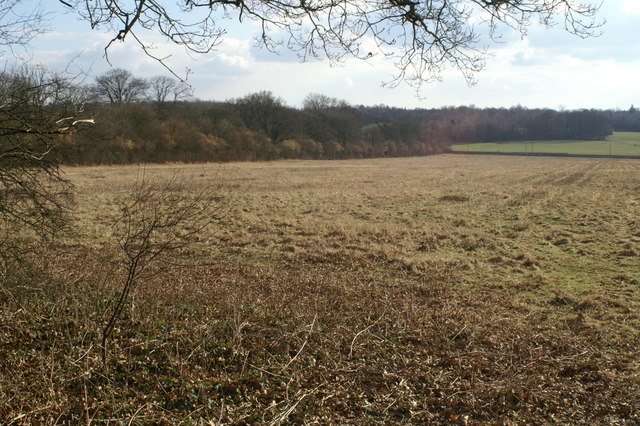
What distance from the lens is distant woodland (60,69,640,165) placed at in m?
43.0

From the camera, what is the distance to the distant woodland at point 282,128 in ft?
141

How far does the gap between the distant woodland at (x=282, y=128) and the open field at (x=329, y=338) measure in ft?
10.3

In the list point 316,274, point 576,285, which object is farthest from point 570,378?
point 316,274

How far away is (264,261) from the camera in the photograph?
459 inches

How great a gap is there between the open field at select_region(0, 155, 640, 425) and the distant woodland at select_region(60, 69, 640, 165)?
10.3ft

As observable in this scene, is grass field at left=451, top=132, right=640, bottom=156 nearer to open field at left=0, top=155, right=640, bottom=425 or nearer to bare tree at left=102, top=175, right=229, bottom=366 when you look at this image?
open field at left=0, top=155, right=640, bottom=425

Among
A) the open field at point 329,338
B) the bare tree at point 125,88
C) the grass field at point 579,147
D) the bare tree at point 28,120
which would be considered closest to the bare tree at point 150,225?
the open field at point 329,338

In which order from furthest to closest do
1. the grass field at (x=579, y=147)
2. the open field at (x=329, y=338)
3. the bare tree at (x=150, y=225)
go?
the grass field at (x=579, y=147), the open field at (x=329, y=338), the bare tree at (x=150, y=225)

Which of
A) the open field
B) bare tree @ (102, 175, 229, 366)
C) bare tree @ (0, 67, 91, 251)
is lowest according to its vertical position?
the open field

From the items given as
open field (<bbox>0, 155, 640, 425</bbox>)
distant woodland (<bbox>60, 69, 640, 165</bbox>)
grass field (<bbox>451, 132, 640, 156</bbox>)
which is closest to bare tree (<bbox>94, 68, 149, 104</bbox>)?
distant woodland (<bbox>60, 69, 640, 165</bbox>)

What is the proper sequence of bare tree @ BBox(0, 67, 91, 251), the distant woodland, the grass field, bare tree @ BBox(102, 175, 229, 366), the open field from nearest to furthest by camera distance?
bare tree @ BBox(102, 175, 229, 366)
the open field
bare tree @ BBox(0, 67, 91, 251)
the distant woodland
the grass field

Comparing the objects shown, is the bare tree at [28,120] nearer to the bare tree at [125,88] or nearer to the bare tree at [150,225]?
the bare tree at [150,225]

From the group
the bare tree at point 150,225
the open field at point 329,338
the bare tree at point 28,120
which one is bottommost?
the open field at point 329,338

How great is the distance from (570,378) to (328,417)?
3.01 m
